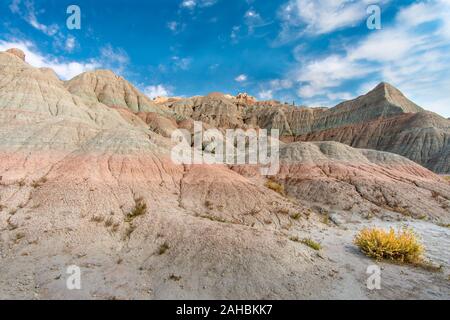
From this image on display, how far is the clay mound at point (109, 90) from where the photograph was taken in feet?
194

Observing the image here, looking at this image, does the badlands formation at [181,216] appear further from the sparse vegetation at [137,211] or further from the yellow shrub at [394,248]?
the yellow shrub at [394,248]

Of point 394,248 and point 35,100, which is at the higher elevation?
point 35,100

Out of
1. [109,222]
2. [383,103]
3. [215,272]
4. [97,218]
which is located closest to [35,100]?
[97,218]

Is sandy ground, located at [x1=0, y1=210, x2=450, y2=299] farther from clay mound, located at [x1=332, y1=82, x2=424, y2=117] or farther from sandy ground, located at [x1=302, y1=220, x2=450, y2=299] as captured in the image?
clay mound, located at [x1=332, y1=82, x2=424, y2=117]

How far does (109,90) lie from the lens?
61875 mm

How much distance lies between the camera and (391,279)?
315 inches

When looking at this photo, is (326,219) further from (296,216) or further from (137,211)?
(137,211)

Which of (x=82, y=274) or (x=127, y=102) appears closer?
(x=82, y=274)

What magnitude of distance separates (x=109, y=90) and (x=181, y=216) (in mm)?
57513

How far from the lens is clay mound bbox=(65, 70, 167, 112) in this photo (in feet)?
194

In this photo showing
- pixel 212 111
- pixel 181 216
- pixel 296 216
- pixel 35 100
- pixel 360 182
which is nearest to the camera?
pixel 181 216
